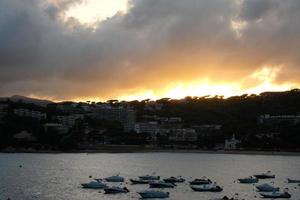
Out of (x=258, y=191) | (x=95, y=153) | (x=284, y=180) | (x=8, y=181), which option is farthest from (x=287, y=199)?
(x=95, y=153)

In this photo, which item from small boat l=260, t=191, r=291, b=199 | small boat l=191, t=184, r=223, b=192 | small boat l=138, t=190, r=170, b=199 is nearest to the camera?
small boat l=138, t=190, r=170, b=199

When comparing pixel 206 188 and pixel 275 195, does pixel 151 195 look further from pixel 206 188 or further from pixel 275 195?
pixel 275 195

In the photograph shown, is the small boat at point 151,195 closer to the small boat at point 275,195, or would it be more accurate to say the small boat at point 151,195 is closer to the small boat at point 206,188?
the small boat at point 206,188

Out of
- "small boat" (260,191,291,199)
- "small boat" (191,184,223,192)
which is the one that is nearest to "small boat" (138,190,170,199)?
"small boat" (191,184,223,192)

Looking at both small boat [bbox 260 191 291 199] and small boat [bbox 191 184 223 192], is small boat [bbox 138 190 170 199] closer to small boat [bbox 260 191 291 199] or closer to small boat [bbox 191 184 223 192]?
small boat [bbox 191 184 223 192]

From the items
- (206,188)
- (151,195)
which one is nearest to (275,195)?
(206,188)

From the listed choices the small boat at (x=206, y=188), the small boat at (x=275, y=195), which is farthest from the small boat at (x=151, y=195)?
the small boat at (x=275, y=195)

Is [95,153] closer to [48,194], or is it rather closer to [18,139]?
[18,139]

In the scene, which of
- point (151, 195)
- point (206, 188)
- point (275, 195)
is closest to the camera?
point (151, 195)

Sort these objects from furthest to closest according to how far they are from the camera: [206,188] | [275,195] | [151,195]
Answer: [206,188]
[275,195]
[151,195]

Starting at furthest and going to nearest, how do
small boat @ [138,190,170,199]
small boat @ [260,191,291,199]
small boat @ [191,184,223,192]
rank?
small boat @ [191,184,223,192], small boat @ [260,191,291,199], small boat @ [138,190,170,199]

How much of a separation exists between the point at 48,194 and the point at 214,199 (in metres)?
19.0

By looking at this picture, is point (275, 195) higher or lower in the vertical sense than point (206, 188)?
lower

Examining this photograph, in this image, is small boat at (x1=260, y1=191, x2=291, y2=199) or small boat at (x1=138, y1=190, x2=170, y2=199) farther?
small boat at (x1=260, y1=191, x2=291, y2=199)
